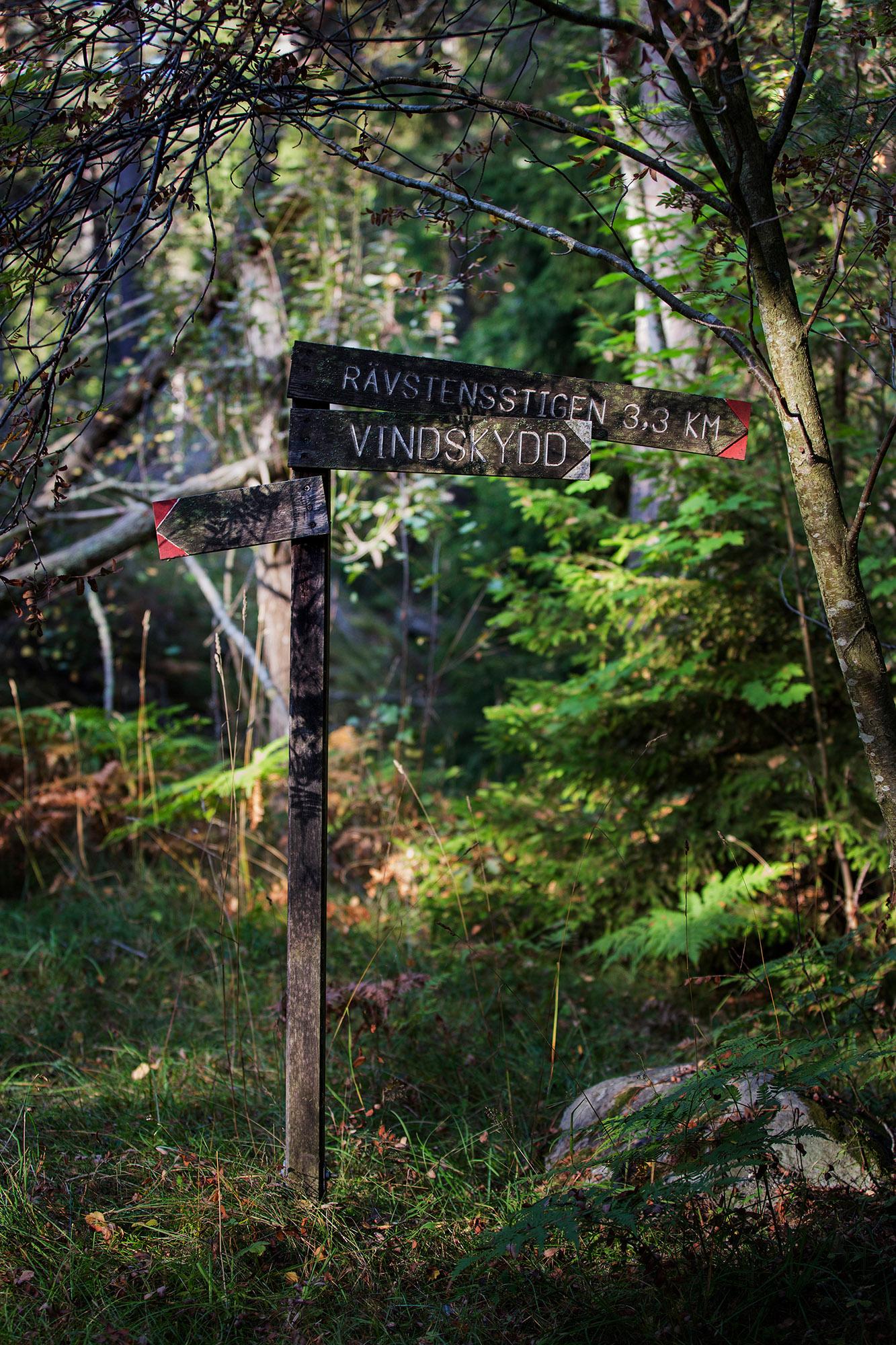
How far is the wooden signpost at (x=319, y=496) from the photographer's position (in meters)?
2.70

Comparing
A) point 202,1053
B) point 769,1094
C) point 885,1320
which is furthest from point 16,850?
point 885,1320

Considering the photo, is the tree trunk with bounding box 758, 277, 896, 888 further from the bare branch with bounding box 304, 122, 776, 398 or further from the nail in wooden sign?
the nail in wooden sign

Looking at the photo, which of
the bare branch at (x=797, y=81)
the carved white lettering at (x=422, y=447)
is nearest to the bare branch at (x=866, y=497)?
the bare branch at (x=797, y=81)

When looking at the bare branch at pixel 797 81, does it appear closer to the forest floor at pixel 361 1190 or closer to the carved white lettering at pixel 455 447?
the carved white lettering at pixel 455 447

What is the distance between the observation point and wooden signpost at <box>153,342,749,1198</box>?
2701mm

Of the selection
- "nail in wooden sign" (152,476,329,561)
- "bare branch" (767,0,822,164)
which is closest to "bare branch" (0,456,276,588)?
"nail in wooden sign" (152,476,329,561)

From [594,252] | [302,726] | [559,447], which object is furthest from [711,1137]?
[594,252]

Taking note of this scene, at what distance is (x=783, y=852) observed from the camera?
15.1ft

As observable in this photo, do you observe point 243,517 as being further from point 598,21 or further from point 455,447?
point 598,21

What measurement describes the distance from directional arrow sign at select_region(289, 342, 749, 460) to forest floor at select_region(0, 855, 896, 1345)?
1.62 metres

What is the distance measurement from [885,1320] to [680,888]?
268 cm

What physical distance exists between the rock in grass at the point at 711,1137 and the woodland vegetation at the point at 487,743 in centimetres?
3

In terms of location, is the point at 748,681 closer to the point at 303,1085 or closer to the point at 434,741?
the point at 303,1085

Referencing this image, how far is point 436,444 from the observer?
2.74 metres
